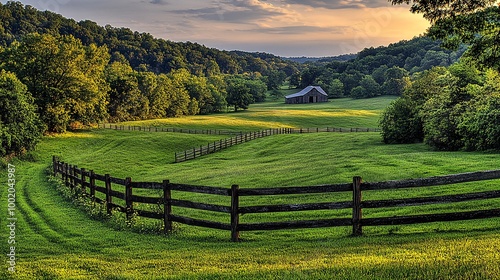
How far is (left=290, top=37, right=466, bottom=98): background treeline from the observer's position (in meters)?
149

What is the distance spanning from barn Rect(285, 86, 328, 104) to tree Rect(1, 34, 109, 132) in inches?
3639

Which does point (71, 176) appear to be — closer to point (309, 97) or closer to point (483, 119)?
point (483, 119)

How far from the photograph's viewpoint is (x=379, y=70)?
163m

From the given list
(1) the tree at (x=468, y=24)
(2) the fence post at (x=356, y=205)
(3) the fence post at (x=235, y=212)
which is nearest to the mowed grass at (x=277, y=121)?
(1) the tree at (x=468, y=24)

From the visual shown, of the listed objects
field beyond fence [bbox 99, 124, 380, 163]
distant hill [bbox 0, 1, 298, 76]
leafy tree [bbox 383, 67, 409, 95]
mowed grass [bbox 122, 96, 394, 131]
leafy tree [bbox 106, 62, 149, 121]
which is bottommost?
field beyond fence [bbox 99, 124, 380, 163]

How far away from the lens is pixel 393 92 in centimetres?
14550

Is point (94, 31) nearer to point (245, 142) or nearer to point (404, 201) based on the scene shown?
point (245, 142)

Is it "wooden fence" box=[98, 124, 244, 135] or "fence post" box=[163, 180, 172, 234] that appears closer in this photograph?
"fence post" box=[163, 180, 172, 234]

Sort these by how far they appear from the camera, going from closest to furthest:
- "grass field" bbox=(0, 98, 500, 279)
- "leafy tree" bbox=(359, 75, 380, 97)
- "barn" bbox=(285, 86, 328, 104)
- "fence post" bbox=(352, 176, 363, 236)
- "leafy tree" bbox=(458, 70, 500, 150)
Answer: "grass field" bbox=(0, 98, 500, 279), "fence post" bbox=(352, 176, 363, 236), "leafy tree" bbox=(458, 70, 500, 150), "barn" bbox=(285, 86, 328, 104), "leafy tree" bbox=(359, 75, 380, 97)

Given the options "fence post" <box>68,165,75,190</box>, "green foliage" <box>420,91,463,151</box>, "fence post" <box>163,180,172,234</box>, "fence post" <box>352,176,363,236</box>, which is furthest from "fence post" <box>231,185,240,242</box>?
"green foliage" <box>420,91,463,151</box>

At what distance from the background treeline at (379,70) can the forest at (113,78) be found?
379 millimetres

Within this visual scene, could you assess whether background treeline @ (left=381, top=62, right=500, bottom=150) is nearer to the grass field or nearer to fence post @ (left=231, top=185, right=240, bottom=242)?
the grass field

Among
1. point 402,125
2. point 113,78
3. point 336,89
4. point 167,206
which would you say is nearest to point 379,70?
point 336,89

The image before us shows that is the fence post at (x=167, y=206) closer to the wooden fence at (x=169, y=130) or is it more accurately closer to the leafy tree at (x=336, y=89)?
the wooden fence at (x=169, y=130)
